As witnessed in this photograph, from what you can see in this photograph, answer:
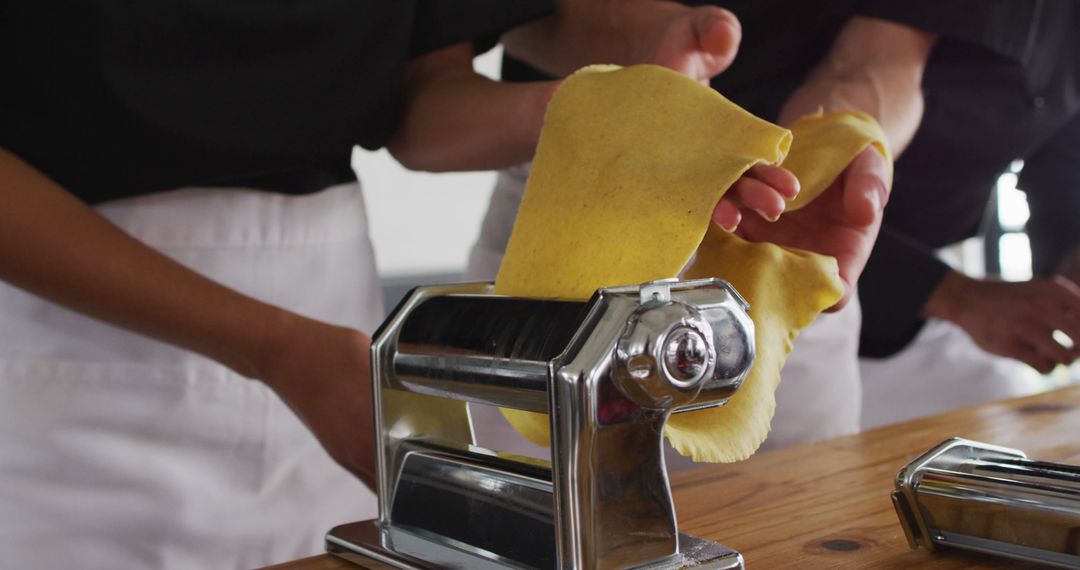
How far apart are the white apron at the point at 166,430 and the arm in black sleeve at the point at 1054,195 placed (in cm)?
112

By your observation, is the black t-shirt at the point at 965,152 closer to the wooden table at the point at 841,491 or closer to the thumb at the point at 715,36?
the wooden table at the point at 841,491

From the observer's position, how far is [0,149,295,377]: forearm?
2.23 ft

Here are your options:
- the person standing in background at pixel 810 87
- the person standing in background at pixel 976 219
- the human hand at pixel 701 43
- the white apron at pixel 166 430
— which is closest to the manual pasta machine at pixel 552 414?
the human hand at pixel 701 43

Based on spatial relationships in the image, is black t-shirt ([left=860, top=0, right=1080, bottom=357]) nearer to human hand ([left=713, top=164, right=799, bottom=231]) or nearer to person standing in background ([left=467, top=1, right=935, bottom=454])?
person standing in background ([left=467, top=1, right=935, bottom=454])

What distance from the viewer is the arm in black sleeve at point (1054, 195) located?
1.54 meters

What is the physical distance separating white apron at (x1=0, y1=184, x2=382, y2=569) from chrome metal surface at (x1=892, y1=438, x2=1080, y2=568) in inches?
20.7

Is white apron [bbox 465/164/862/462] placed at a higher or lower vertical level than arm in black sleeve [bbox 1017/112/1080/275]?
lower

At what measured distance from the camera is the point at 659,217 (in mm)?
451

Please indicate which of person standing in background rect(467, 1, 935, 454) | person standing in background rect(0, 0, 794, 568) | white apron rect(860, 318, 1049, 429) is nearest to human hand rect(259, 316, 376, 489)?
person standing in background rect(0, 0, 794, 568)

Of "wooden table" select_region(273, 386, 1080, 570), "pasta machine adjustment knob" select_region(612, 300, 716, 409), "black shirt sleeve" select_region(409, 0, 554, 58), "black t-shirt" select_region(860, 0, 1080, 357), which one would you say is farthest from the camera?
"black t-shirt" select_region(860, 0, 1080, 357)

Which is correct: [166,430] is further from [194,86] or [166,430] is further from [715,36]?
[715,36]

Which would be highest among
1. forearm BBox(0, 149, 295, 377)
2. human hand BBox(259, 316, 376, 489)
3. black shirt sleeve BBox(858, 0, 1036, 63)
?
Answer: black shirt sleeve BBox(858, 0, 1036, 63)

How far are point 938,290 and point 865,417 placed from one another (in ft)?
1.10

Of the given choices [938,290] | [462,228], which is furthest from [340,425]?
[462,228]
